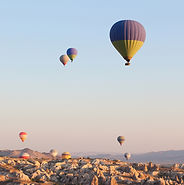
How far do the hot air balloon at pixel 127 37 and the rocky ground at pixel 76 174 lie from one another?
33.8 m

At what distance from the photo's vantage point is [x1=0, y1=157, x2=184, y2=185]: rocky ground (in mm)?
114500

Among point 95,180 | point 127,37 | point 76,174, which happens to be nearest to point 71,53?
point 76,174

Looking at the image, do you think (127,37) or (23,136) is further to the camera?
(23,136)

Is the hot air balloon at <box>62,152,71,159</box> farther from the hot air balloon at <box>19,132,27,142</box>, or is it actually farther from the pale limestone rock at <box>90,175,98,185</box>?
the pale limestone rock at <box>90,175,98,185</box>

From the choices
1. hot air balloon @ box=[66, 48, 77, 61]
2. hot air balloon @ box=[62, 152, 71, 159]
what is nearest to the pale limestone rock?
hot air balloon @ box=[62, 152, 71, 159]

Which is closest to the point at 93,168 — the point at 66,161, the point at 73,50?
the point at 66,161

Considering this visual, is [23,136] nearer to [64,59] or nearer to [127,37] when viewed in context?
[64,59]

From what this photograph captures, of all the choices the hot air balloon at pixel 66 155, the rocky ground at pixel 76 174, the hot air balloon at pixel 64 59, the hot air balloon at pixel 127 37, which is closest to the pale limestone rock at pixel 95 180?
the rocky ground at pixel 76 174

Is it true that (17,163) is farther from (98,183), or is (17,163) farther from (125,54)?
(125,54)

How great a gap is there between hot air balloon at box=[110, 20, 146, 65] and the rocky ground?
3383 cm

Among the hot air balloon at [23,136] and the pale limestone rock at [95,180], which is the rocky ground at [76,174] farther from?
the hot air balloon at [23,136]

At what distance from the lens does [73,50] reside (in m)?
190

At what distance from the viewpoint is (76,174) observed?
406 feet

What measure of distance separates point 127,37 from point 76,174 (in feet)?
140
